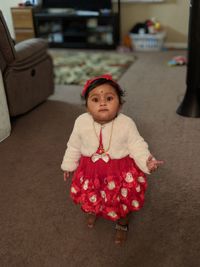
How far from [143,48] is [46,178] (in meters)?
3.14

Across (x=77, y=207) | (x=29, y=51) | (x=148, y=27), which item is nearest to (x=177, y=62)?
(x=148, y=27)

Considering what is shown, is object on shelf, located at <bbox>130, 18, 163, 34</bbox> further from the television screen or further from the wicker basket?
the television screen

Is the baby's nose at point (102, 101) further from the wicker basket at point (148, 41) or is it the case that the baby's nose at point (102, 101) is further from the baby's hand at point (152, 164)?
the wicker basket at point (148, 41)

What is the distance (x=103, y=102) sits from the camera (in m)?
1.19

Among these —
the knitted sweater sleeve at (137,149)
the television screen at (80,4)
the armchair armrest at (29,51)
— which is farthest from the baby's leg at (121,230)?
the television screen at (80,4)

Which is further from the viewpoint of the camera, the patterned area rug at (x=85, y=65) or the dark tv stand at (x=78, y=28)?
the dark tv stand at (x=78, y=28)

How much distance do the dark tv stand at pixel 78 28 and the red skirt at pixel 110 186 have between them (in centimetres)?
352

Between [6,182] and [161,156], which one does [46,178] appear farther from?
[161,156]

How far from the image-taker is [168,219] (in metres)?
1.43

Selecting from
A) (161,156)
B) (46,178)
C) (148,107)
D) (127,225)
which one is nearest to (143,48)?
(148,107)

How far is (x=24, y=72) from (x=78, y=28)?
8.17 feet

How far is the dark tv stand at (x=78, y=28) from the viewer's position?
14.7 ft

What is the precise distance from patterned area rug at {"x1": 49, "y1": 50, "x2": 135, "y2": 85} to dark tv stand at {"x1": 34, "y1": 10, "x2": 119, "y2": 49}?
0.92 ft

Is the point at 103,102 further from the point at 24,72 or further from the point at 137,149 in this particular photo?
the point at 24,72
